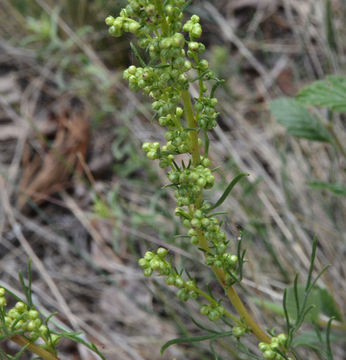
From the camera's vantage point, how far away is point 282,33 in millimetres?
3746

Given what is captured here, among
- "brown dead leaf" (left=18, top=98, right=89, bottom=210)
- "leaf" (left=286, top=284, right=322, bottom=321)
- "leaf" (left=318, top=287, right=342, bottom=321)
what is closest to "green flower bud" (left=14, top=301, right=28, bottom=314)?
→ "leaf" (left=286, top=284, right=322, bottom=321)

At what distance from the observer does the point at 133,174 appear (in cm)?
321

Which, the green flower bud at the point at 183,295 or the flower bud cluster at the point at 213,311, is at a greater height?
the green flower bud at the point at 183,295

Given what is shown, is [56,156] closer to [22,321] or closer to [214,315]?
[22,321]

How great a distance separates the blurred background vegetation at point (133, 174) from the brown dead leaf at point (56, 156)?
0.03 ft

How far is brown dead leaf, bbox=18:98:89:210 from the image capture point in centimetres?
319

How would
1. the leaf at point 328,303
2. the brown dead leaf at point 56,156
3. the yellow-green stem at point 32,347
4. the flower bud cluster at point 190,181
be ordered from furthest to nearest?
the brown dead leaf at point 56,156 → the leaf at point 328,303 → the yellow-green stem at point 32,347 → the flower bud cluster at point 190,181

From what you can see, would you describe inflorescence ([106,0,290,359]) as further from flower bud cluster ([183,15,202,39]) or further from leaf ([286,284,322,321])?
leaf ([286,284,322,321])

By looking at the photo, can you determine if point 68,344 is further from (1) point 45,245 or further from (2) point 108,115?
(2) point 108,115

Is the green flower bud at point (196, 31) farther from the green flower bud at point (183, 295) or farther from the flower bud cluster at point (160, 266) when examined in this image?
the green flower bud at point (183, 295)

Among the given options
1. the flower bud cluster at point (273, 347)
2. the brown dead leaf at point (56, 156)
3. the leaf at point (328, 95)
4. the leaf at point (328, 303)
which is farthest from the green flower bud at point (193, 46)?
the brown dead leaf at point (56, 156)

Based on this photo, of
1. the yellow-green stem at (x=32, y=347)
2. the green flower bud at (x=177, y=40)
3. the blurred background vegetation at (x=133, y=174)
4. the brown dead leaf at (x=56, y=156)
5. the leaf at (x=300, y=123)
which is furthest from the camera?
the brown dead leaf at (x=56, y=156)

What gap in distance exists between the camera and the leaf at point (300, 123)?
2.05 metres

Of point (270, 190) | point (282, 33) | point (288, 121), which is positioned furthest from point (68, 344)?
point (282, 33)
